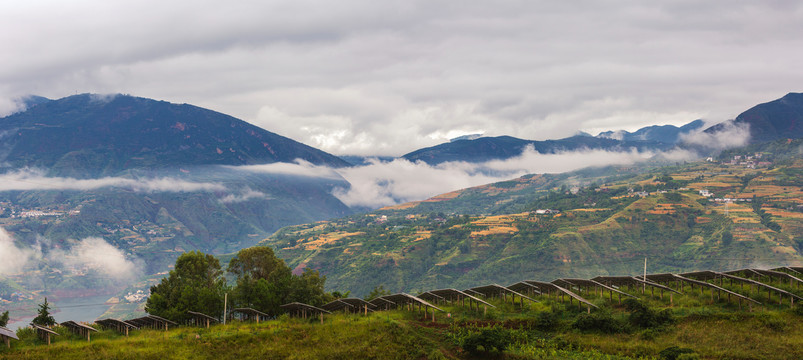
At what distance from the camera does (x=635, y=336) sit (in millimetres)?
46000

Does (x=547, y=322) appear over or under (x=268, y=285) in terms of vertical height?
under

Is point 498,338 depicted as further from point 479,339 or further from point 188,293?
point 188,293

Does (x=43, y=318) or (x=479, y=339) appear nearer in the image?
(x=479, y=339)

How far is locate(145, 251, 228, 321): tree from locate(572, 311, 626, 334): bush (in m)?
40.2

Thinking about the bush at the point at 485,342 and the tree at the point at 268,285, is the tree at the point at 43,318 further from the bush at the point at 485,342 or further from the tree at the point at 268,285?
the bush at the point at 485,342

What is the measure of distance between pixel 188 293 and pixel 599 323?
43.6m

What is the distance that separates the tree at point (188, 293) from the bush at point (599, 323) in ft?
132

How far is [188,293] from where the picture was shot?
6638 cm

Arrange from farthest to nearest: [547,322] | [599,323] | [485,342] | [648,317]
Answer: [547,322] → [599,323] → [648,317] → [485,342]

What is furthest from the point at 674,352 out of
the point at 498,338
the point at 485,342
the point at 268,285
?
the point at 268,285

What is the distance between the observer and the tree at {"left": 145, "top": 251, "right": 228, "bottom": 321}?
217 feet

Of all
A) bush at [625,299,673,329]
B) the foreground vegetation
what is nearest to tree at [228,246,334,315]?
the foreground vegetation

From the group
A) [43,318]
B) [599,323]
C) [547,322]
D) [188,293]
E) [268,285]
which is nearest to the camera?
[599,323]

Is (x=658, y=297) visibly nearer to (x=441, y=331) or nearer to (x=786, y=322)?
(x=786, y=322)
